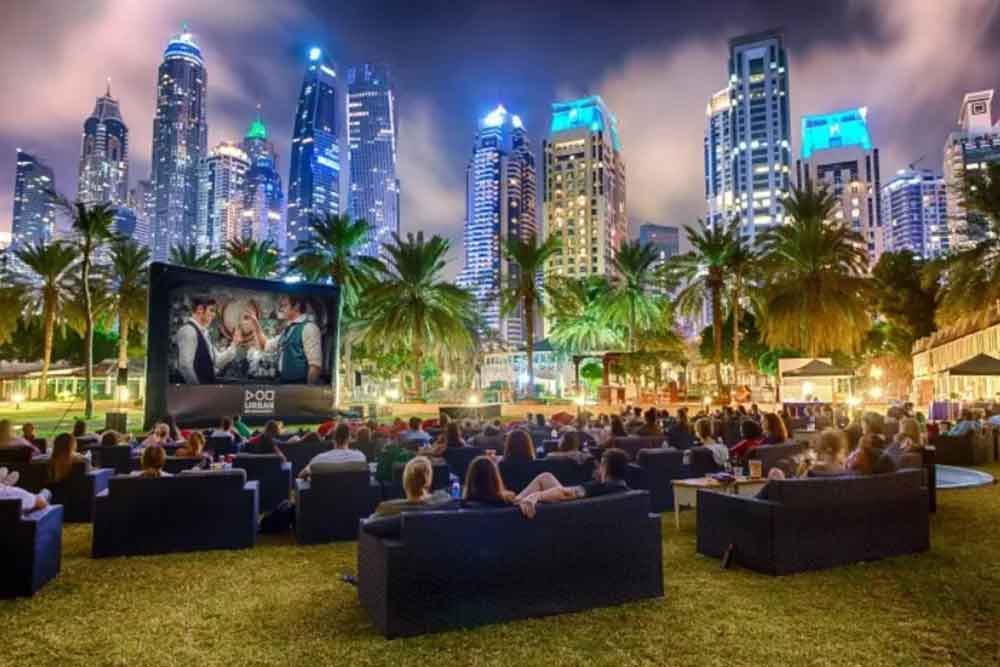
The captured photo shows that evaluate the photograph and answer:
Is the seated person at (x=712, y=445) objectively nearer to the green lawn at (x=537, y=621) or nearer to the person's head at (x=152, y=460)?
the green lawn at (x=537, y=621)

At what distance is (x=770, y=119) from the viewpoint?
449ft

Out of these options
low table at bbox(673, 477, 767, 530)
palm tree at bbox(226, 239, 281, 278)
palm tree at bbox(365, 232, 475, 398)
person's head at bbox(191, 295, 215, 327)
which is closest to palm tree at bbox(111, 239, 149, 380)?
palm tree at bbox(226, 239, 281, 278)

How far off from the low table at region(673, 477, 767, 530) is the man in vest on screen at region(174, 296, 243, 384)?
18151 mm

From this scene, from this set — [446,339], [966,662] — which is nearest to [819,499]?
[966,662]

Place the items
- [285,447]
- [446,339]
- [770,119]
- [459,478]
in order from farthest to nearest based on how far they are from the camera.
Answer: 1. [770,119]
2. [446,339]
3. [285,447]
4. [459,478]

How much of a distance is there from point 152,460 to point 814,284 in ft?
101

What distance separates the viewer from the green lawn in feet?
12.6

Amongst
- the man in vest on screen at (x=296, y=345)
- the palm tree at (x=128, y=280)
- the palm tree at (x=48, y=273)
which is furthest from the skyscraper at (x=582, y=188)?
the man in vest on screen at (x=296, y=345)

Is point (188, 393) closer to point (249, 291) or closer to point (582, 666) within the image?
point (249, 291)

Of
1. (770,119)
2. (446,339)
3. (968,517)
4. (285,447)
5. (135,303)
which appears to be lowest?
(968,517)

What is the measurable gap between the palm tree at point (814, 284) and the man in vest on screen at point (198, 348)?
2447 cm

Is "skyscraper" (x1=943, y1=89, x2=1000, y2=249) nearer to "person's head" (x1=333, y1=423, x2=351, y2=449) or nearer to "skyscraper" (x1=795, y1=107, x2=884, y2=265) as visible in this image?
"skyscraper" (x1=795, y1=107, x2=884, y2=265)

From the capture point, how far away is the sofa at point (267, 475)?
28.3 ft

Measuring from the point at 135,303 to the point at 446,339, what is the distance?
62.3 feet
